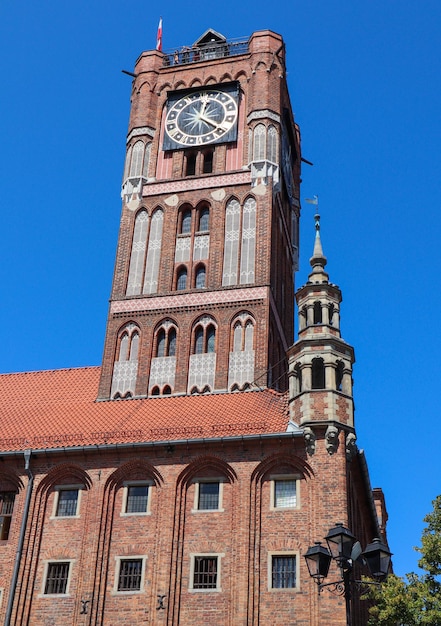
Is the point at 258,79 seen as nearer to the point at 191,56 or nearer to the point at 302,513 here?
the point at 191,56

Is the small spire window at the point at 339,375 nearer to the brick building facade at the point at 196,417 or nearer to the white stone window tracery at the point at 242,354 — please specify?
the brick building facade at the point at 196,417

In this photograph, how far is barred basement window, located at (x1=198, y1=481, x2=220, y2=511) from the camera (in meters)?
31.6

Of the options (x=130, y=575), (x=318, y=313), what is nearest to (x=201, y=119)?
(x=318, y=313)

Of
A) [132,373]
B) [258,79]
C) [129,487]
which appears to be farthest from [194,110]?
[129,487]

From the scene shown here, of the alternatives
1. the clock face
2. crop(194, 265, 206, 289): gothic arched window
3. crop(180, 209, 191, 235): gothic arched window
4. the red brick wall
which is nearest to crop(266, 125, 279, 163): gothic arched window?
the clock face

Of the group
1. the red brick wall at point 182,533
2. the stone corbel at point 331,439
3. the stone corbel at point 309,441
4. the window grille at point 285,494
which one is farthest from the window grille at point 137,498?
the stone corbel at point 331,439

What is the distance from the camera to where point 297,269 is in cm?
5153

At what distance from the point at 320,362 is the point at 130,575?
11020mm

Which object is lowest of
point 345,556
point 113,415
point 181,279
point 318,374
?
point 345,556

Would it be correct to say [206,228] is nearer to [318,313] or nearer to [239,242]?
[239,242]

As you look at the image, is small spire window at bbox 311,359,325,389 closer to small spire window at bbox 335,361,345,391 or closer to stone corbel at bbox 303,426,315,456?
small spire window at bbox 335,361,345,391

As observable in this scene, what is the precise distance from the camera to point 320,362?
34.4 m

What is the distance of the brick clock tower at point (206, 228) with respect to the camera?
1591 inches

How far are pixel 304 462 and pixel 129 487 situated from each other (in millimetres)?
6755
